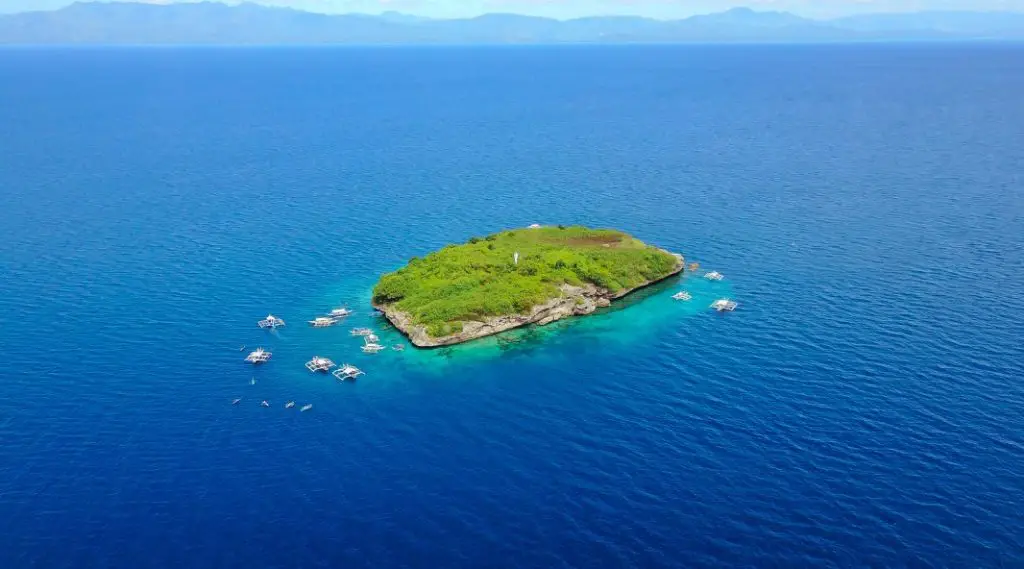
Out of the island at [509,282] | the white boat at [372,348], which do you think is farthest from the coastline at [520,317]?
the white boat at [372,348]

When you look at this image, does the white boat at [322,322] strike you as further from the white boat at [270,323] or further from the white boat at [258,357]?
the white boat at [258,357]

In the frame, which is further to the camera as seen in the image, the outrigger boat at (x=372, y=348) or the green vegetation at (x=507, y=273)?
the green vegetation at (x=507, y=273)

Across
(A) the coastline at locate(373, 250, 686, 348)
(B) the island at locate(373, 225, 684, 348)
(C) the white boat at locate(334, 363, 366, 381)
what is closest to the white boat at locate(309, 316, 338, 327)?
(A) the coastline at locate(373, 250, 686, 348)

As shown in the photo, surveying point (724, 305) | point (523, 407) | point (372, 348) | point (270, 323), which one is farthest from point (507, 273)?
point (270, 323)

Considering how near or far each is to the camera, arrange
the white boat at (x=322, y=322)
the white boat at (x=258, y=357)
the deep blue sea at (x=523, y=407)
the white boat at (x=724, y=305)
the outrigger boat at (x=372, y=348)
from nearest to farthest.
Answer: the deep blue sea at (x=523, y=407) → the white boat at (x=258, y=357) → the outrigger boat at (x=372, y=348) → the white boat at (x=322, y=322) → the white boat at (x=724, y=305)

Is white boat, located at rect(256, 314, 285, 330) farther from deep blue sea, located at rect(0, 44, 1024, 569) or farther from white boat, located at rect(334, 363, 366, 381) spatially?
white boat, located at rect(334, 363, 366, 381)

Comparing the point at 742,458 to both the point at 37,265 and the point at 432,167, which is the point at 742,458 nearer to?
the point at 37,265

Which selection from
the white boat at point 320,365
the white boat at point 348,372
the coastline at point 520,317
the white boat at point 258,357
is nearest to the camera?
the white boat at point 348,372

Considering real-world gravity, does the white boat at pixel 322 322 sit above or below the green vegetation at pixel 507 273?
below
